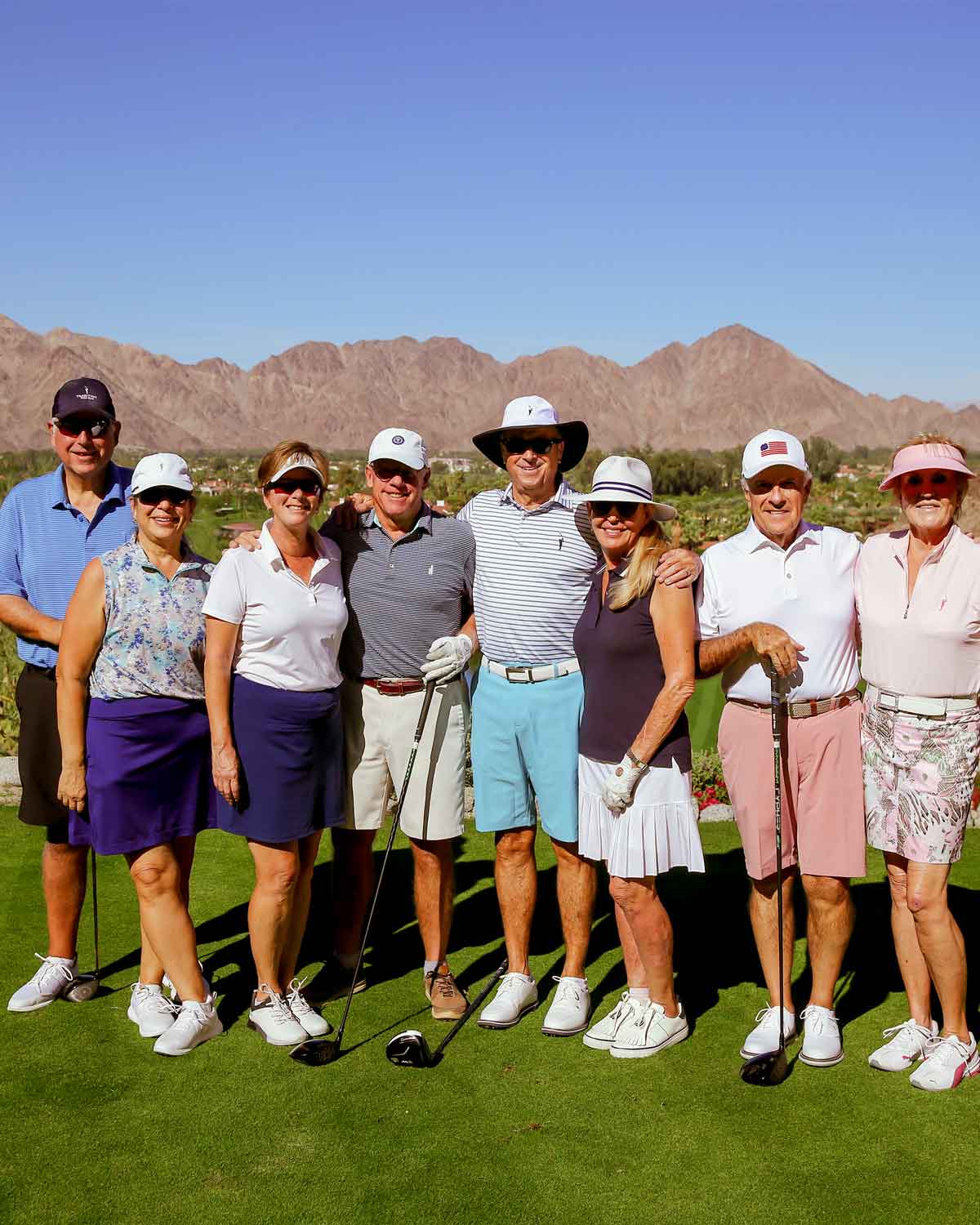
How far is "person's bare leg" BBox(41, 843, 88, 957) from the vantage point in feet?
16.0

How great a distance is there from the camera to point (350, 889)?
5.09 m

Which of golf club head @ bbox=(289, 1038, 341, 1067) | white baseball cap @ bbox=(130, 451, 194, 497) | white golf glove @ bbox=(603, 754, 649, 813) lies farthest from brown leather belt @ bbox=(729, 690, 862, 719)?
white baseball cap @ bbox=(130, 451, 194, 497)

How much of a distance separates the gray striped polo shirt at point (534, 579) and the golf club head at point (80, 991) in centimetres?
203

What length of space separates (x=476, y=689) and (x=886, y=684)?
1569 millimetres

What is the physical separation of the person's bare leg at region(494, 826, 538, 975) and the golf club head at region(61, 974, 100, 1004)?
64.4 inches

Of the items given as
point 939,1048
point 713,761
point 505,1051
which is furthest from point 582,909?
point 713,761

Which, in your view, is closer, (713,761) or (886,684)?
(886,684)

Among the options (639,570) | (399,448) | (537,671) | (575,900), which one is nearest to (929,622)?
(639,570)

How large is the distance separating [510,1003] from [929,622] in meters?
2.12

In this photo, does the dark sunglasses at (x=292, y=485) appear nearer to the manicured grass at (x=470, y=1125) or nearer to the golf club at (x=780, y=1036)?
the golf club at (x=780, y=1036)

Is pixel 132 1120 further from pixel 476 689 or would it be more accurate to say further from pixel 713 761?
pixel 713 761

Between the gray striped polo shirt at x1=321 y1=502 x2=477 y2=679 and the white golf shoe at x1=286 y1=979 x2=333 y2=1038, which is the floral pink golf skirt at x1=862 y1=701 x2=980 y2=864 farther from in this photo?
the white golf shoe at x1=286 y1=979 x2=333 y2=1038

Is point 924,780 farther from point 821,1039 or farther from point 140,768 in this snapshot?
point 140,768

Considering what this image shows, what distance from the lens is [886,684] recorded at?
164 inches
